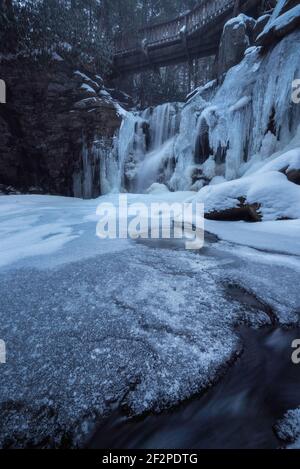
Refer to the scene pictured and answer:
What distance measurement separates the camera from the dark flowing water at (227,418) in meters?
0.72

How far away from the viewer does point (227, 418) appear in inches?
31.3

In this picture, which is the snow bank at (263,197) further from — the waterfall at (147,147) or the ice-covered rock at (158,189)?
the waterfall at (147,147)

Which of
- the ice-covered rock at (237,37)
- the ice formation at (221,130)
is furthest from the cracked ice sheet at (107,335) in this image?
the ice-covered rock at (237,37)

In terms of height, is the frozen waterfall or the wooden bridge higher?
the wooden bridge

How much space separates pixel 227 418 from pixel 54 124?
36.2 feet

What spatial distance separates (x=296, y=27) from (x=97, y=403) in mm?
7924

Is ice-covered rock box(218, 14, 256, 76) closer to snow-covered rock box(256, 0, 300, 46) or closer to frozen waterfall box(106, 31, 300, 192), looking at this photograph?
frozen waterfall box(106, 31, 300, 192)

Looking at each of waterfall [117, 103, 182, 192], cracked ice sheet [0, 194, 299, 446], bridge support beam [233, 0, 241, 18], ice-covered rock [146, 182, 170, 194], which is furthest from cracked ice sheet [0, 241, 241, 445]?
bridge support beam [233, 0, 241, 18]

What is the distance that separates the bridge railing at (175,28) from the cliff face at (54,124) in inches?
165

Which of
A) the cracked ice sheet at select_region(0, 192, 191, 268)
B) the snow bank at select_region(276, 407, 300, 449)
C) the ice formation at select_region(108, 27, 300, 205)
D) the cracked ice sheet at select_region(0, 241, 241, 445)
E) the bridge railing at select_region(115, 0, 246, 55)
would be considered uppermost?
the bridge railing at select_region(115, 0, 246, 55)

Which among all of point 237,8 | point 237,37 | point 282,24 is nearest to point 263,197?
point 282,24

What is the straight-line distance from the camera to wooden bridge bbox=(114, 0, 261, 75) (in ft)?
32.1

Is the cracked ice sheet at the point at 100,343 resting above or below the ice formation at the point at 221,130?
below

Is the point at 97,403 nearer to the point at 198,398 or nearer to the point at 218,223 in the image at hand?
the point at 198,398
